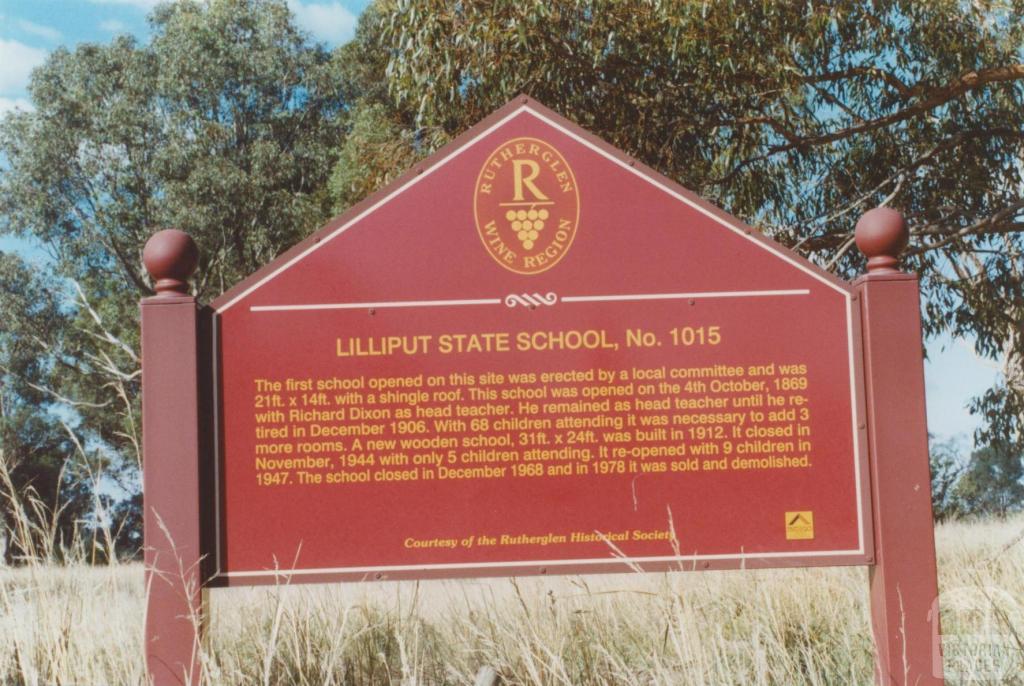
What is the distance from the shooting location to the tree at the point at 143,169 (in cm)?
1994

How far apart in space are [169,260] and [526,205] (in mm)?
1286

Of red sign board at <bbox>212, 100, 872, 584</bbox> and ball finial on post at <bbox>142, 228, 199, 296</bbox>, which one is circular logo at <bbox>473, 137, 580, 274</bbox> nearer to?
red sign board at <bbox>212, 100, 872, 584</bbox>

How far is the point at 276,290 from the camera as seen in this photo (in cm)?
374

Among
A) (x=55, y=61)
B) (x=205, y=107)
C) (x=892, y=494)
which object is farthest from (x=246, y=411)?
(x=55, y=61)

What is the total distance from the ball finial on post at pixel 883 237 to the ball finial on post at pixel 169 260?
2.43 meters

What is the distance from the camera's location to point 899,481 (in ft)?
12.1

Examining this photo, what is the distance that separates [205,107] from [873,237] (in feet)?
62.5

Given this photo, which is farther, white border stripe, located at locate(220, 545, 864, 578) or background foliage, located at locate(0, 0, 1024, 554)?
background foliage, located at locate(0, 0, 1024, 554)

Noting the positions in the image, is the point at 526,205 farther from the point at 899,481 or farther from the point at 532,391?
the point at 899,481

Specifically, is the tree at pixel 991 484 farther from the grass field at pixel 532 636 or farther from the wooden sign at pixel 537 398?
the wooden sign at pixel 537 398

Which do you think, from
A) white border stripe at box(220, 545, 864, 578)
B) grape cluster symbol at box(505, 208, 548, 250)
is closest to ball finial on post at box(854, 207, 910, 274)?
white border stripe at box(220, 545, 864, 578)

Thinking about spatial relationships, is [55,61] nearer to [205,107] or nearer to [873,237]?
[205,107]

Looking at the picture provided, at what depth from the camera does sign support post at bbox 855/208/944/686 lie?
3660 mm

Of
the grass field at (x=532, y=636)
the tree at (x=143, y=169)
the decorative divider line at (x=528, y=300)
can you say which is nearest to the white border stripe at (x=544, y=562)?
Answer: the grass field at (x=532, y=636)
